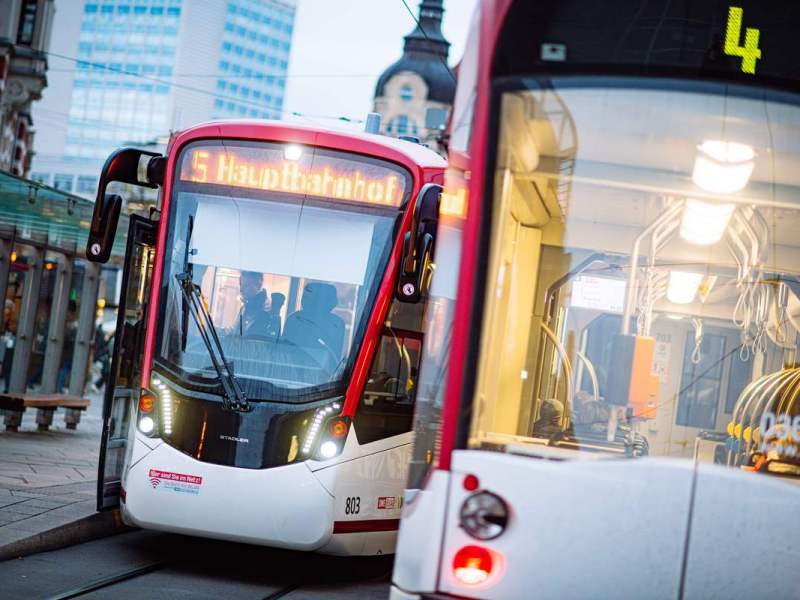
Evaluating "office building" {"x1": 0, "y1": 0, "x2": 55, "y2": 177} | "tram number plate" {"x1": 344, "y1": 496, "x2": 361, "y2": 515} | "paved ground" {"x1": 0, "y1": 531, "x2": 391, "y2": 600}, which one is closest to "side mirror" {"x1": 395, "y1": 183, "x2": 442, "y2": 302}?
"tram number plate" {"x1": 344, "y1": 496, "x2": 361, "y2": 515}

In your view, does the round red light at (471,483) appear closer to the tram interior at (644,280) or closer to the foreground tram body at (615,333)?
the foreground tram body at (615,333)

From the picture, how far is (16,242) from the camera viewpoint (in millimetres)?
16938

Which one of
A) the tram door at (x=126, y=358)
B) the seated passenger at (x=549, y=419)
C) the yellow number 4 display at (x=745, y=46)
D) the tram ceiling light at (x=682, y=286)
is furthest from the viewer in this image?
the tram door at (x=126, y=358)

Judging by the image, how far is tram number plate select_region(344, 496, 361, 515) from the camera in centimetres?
892

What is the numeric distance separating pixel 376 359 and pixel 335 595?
154cm

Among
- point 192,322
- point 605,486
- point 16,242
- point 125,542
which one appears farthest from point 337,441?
point 16,242

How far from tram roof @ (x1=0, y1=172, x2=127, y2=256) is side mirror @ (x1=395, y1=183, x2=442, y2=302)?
743 centimetres

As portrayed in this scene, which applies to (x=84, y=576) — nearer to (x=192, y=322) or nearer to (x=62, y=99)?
(x=192, y=322)

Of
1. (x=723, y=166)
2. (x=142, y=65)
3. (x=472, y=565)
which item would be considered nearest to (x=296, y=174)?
(x=723, y=166)

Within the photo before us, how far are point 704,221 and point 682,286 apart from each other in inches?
31.7

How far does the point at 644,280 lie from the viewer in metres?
7.36

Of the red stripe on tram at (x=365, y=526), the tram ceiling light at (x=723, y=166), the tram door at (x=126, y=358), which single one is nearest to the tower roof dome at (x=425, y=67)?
the tram door at (x=126, y=358)

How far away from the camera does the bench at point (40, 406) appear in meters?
15.5

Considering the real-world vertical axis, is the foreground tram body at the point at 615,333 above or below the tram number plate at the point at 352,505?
above
